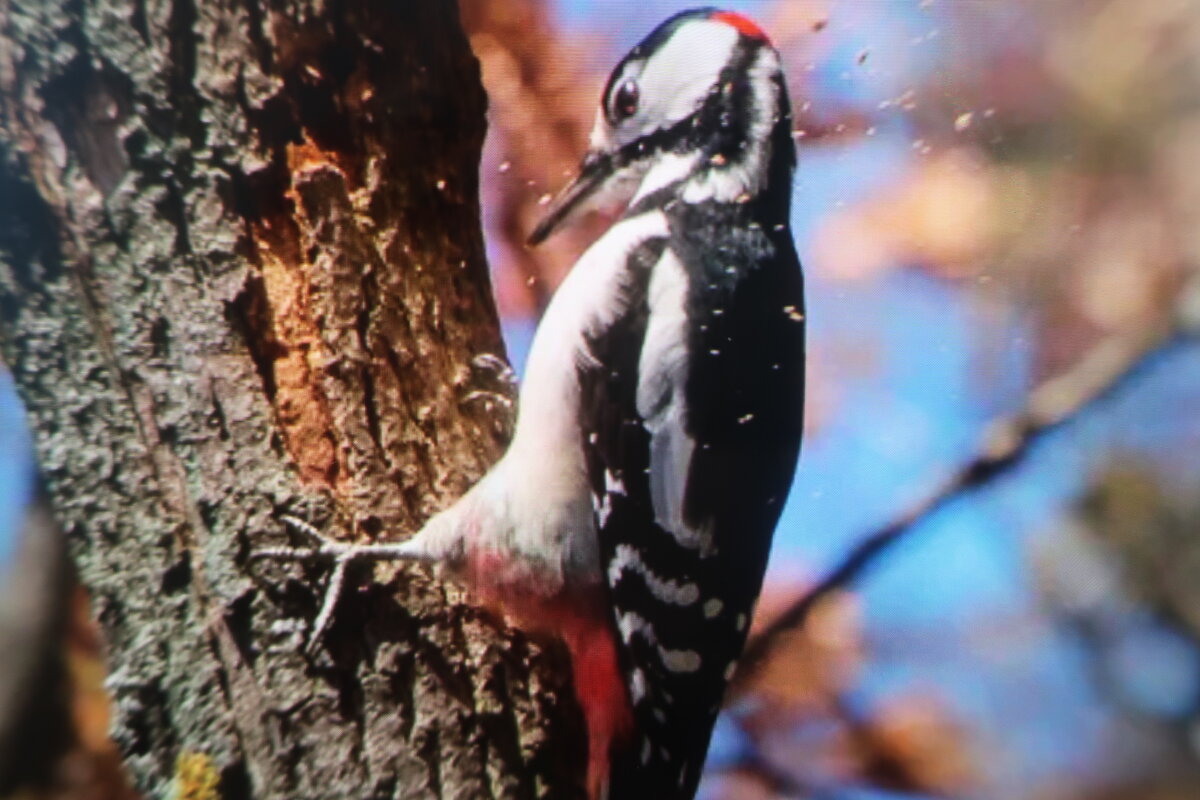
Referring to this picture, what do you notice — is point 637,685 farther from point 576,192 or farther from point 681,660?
point 576,192

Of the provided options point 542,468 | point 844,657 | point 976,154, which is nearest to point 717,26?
point 976,154

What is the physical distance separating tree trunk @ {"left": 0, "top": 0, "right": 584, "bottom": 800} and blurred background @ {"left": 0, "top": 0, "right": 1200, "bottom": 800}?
7.2 inches

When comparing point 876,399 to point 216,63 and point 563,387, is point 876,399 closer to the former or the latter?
point 563,387

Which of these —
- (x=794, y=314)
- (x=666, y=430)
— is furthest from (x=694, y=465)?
(x=794, y=314)

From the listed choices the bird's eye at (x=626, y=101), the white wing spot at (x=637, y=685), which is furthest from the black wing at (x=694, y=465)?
the bird's eye at (x=626, y=101)

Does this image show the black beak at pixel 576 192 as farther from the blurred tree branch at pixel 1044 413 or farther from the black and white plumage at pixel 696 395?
the blurred tree branch at pixel 1044 413

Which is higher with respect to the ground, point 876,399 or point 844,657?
point 876,399

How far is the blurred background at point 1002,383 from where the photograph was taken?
82 centimetres

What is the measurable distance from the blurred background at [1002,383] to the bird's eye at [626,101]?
4 cm

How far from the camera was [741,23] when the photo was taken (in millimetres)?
827

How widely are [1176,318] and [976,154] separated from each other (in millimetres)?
197

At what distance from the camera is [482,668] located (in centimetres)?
79

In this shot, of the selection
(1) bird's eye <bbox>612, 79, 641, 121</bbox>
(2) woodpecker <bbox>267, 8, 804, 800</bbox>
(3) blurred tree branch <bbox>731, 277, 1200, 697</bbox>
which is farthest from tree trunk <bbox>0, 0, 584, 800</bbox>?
(3) blurred tree branch <bbox>731, 277, 1200, 697</bbox>

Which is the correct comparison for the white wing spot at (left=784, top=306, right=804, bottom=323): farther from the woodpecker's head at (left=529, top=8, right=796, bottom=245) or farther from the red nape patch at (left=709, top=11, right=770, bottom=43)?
the red nape patch at (left=709, top=11, right=770, bottom=43)
